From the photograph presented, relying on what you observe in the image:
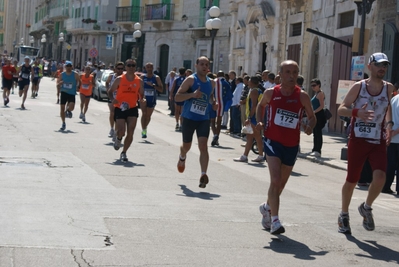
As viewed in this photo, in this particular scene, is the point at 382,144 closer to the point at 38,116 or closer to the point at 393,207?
the point at 393,207

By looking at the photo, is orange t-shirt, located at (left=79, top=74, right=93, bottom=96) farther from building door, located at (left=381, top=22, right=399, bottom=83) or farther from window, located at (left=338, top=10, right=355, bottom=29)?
building door, located at (left=381, top=22, right=399, bottom=83)

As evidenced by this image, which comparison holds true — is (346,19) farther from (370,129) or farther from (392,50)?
(370,129)

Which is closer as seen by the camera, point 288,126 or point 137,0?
point 288,126

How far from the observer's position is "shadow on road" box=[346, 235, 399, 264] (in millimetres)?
7438

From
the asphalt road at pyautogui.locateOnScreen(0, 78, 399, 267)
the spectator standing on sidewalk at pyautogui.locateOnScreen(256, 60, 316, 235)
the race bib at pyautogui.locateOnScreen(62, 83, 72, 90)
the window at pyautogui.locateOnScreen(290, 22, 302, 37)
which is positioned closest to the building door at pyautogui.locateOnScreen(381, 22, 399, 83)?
the asphalt road at pyautogui.locateOnScreen(0, 78, 399, 267)

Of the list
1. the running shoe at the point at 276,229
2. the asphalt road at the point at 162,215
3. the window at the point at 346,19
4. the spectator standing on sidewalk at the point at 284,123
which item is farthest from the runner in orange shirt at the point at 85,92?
the running shoe at the point at 276,229

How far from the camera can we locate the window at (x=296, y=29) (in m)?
31.5

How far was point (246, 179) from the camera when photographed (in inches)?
523

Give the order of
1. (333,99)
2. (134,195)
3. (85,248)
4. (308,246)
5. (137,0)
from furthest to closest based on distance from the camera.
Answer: (137,0)
(333,99)
(134,195)
(308,246)
(85,248)

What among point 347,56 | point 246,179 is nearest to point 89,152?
point 246,179

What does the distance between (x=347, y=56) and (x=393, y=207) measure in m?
15.3

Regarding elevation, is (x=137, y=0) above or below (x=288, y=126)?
above

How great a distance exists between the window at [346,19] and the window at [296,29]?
3.87 meters

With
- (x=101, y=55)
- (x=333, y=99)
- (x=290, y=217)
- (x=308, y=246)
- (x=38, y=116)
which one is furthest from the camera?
(x=101, y=55)
